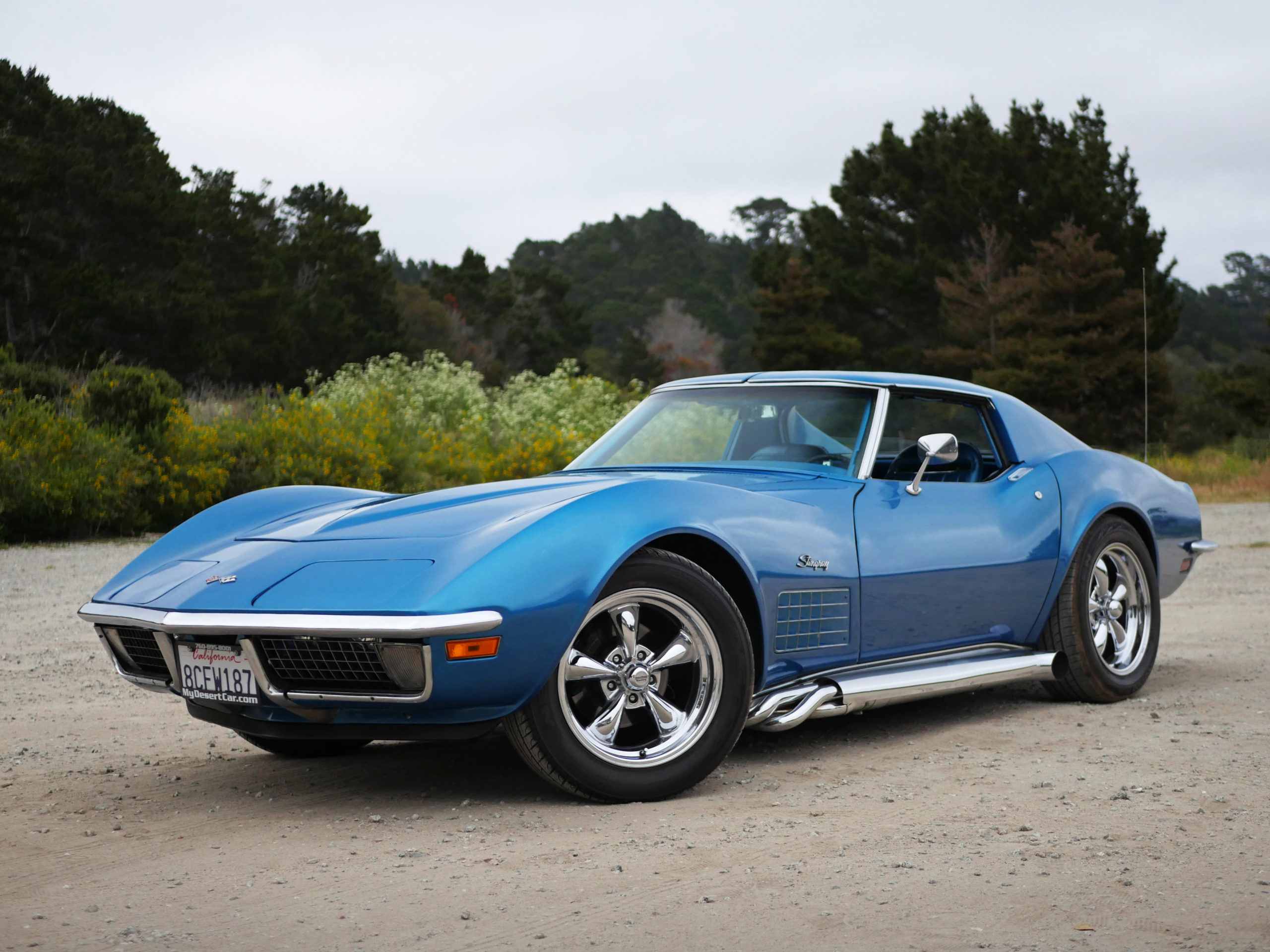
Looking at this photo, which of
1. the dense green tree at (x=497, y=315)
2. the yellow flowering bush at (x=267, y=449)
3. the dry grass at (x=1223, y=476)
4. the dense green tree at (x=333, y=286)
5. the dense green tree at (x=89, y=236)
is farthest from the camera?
the dense green tree at (x=497, y=315)

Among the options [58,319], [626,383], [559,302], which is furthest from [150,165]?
[559,302]

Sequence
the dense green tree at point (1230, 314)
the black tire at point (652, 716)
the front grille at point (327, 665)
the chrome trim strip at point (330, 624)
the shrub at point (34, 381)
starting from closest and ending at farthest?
the chrome trim strip at point (330, 624), the front grille at point (327, 665), the black tire at point (652, 716), the shrub at point (34, 381), the dense green tree at point (1230, 314)

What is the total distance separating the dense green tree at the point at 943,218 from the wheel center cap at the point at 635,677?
47.4m

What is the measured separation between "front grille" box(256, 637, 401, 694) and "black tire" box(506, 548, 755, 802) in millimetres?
407

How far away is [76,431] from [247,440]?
2.16 metres

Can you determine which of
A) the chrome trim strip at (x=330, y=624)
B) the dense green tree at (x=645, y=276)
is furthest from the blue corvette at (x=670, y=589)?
the dense green tree at (x=645, y=276)

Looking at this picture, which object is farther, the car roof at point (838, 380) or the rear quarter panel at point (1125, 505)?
the rear quarter panel at point (1125, 505)

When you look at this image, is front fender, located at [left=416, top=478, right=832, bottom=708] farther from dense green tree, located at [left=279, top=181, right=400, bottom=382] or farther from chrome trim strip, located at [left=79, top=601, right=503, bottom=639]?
dense green tree, located at [left=279, top=181, right=400, bottom=382]

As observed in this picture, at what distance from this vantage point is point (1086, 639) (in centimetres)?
577

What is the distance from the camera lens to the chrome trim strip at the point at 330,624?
3600 millimetres

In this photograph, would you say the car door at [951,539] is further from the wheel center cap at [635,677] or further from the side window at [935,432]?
the wheel center cap at [635,677]

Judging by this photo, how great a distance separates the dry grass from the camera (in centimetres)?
2358

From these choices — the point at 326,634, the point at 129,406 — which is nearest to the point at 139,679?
the point at 326,634

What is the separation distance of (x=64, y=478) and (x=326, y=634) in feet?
40.6
